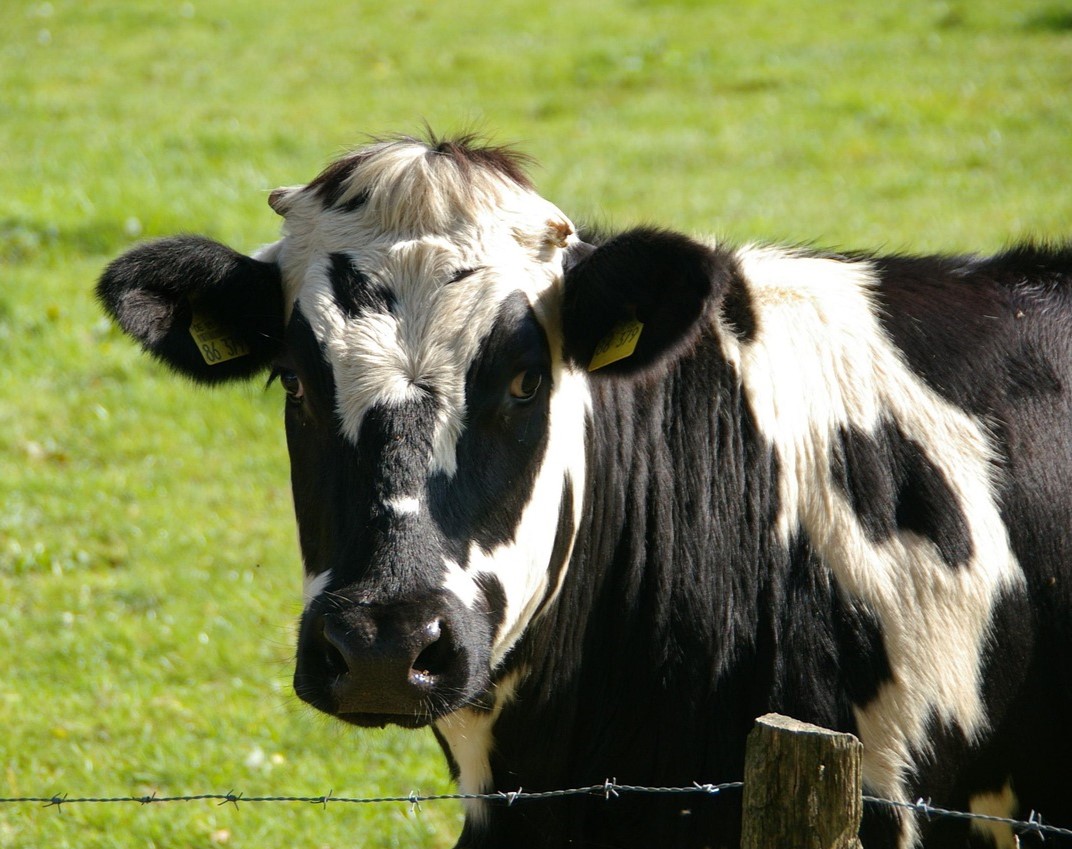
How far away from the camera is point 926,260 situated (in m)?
4.13

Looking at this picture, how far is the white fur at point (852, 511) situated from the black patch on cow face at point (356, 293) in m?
1.01

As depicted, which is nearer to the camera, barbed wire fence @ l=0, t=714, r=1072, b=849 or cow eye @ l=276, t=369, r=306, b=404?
barbed wire fence @ l=0, t=714, r=1072, b=849

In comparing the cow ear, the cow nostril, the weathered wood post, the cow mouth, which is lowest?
the cow mouth

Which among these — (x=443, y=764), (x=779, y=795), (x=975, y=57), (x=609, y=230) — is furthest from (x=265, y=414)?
(x=975, y=57)

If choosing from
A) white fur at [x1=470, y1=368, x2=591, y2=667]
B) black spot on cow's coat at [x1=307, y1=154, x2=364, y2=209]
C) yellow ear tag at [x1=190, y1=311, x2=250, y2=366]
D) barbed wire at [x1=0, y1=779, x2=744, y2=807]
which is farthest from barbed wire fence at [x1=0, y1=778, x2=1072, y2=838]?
black spot on cow's coat at [x1=307, y1=154, x2=364, y2=209]

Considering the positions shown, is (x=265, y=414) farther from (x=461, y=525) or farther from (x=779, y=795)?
(x=779, y=795)

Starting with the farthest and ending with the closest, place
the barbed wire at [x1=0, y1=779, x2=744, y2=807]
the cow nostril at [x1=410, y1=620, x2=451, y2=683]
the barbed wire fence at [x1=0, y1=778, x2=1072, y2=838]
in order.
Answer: the cow nostril at [x1=410, y1=620, x2=451, y2=683] → the barbed wire at [x1=0, y1=779, x2=744, y2=807] → the barbed wire fence at [x1=0, y1=778, x2=1072, y2=838]

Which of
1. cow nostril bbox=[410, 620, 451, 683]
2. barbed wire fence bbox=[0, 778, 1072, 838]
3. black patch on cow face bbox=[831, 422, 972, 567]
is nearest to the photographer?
barbed wire fence bbox=[0, 778, 1072, 838]

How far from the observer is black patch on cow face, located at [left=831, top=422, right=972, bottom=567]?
11.5ft

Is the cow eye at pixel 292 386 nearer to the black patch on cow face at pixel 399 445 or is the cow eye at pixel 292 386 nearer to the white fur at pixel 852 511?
the black patch on cow face at pixel 399 445

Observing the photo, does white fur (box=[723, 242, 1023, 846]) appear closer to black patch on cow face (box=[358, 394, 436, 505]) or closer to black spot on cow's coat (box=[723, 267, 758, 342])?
black spot on cow's coat (box=[723, 267, 758, 342])

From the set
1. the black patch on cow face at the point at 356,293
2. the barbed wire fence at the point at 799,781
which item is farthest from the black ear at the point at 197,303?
the barbed wire fence at the point at 799,781

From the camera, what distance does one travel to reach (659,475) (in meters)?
3.70

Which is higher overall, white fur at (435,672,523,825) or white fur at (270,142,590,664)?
white fur at (270,142,590,664)
